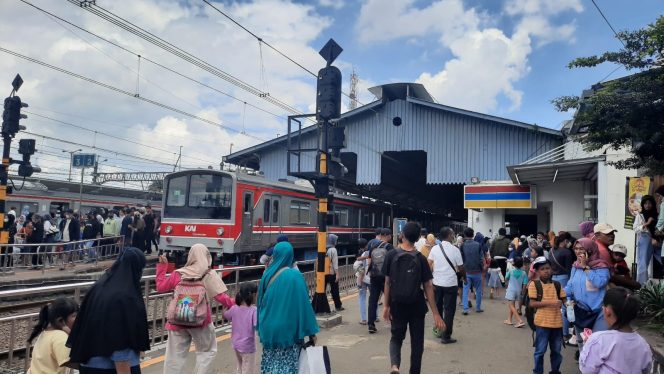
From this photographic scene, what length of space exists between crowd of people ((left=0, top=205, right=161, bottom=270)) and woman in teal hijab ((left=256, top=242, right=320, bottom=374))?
12.0m

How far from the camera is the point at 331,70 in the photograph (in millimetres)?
8109

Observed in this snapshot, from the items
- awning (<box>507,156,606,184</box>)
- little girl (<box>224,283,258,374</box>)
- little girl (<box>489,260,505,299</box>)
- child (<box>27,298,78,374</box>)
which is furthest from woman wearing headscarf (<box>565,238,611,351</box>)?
awning (<box>507,156,606,184</box>)

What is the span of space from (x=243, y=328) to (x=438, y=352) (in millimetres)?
2927

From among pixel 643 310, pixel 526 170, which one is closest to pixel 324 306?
pixel 643 310

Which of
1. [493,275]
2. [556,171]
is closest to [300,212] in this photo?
[493,275]

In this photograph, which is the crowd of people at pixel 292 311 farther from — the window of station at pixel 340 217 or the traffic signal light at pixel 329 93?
the window of station at pixel 340 217

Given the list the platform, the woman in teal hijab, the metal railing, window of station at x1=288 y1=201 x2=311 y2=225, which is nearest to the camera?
the woman in teal hijab

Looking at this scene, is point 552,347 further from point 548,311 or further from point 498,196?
point 498,196

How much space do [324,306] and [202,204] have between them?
6813 millimetres

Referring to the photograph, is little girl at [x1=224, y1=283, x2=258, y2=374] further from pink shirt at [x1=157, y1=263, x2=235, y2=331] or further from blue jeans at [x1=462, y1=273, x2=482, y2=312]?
blue jeans at [x1=462, y1=273, x2=482, y2=312]

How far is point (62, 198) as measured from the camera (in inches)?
1022

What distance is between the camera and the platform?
580 centimetres

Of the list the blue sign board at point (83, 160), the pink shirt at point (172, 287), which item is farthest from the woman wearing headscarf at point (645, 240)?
the blue sign board at point (83, 160)

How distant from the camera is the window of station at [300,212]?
16.6m
